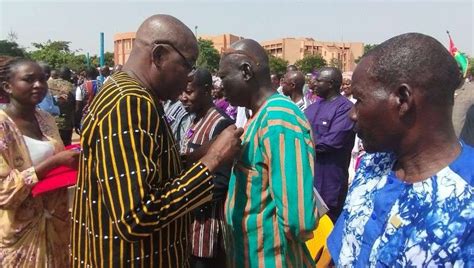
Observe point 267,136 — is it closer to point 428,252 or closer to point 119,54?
point 428,252

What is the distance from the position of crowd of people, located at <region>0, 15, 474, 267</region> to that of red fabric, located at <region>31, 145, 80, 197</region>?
0.08 m

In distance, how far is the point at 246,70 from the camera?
2.30 metres

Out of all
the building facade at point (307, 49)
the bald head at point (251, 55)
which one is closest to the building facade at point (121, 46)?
the building facade at point (307, 49)

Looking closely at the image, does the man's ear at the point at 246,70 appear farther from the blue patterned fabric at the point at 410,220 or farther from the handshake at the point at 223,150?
the blue patterned fabric at the point at 410,220

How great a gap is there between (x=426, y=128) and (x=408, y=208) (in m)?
0.23

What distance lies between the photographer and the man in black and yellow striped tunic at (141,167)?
63.2 inches

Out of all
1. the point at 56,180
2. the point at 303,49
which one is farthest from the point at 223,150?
the point at 303,49

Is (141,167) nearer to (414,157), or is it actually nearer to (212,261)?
(414,157)

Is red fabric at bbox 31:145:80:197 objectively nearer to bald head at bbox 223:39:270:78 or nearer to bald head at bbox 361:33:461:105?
bald head at bbox 223:39:270:78

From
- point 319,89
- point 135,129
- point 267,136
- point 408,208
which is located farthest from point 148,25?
point 319,89

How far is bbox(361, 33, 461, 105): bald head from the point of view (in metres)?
1.27

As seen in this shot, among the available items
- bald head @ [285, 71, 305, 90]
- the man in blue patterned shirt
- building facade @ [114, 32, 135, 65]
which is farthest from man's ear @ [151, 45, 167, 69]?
building facade @ [114, 32, 135, 65]

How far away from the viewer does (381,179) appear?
151 centimetres

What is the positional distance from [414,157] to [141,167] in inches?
33.7
